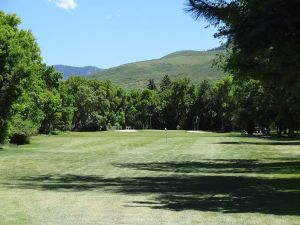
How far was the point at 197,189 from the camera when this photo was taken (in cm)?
1803

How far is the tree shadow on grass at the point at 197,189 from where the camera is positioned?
1367cm

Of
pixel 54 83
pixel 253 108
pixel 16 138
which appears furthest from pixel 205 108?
pixel 16 138

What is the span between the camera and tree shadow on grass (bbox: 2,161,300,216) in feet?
44.9

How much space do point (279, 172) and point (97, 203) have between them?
13145 millimetres

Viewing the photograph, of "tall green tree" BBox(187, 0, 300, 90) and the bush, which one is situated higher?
"tall green tree" BBox(187, 0, 300, 90)

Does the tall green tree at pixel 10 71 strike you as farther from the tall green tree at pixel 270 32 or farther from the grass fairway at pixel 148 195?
A: the tall green tree at pixel 270 32

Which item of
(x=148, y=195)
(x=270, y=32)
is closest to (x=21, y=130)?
(x=148, y=195)

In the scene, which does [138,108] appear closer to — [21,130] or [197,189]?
[21,130]

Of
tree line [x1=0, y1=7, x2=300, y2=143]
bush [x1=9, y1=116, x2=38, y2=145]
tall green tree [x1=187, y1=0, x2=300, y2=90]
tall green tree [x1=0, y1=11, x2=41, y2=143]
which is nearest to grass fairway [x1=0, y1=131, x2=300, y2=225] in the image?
tall green tree [x1=187, y1=0, x2=300, y2=90]

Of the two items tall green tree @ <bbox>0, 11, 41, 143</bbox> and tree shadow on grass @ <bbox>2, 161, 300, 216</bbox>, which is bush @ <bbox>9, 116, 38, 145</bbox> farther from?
tree shadow on grass @ <bbox>2, 161, 300, 216</bbox>

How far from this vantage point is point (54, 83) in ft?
251

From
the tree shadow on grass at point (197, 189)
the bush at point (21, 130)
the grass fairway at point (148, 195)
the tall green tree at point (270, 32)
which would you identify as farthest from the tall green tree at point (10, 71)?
the tall green tree at point (270, 32)

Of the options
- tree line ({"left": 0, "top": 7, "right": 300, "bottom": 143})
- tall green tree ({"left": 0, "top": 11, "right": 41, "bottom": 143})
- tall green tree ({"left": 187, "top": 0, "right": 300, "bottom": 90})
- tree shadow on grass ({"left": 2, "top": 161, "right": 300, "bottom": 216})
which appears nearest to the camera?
tall green tree ({"left": 187, "top": 0, "right": 300, "bottom": 90})

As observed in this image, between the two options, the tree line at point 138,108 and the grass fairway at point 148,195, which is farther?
the tree line at point 138,108
